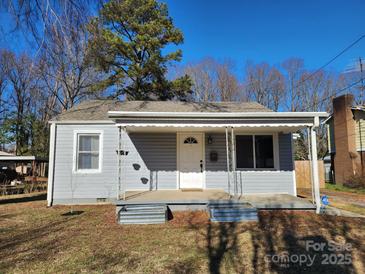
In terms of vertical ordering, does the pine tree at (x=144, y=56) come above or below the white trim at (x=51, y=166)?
above

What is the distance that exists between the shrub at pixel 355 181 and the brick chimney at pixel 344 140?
1.33 ft

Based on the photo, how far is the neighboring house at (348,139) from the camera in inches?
641

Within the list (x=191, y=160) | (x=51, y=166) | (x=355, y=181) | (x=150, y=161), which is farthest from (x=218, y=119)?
(x=355, y=181)

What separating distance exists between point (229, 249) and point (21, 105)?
27.6 meters

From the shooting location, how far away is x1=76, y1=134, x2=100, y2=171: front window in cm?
912

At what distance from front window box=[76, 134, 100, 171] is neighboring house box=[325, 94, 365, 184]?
607 inches

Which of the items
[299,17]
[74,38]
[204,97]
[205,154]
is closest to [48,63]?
[74,38]

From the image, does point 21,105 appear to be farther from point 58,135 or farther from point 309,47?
point 309,47

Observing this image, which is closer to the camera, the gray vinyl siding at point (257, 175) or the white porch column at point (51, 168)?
the white porch column at point (51, 168)

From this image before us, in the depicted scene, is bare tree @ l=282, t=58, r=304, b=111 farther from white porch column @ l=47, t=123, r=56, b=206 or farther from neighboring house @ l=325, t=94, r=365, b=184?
white porch column @ l=47, t=123, r=56, b=206

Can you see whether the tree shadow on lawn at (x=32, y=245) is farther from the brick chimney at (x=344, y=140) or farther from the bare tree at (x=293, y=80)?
the bare tree at (x=293, y=80)

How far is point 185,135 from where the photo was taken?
9477 mm

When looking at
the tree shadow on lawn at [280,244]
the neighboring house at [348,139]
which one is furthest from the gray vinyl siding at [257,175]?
the neighboring house at [348,139]

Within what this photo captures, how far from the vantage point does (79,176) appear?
356 inches
